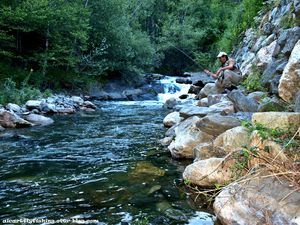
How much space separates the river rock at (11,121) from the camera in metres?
10.4

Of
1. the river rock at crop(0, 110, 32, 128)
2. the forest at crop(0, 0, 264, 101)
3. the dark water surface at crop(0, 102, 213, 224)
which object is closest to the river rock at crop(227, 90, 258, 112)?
the dark water surface at crop(0, 102, 213, 224)

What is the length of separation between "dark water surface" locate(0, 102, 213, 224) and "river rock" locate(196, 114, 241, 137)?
81cm

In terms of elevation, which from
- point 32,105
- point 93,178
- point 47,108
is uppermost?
point 93,178

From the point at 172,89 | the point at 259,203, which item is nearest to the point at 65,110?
the point at 172,89

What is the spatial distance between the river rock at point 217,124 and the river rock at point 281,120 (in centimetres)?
148

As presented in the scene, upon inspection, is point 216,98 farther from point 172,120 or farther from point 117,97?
point 117,97

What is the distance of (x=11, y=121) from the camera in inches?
411

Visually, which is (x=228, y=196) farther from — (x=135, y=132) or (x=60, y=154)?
(x=135, y=132)

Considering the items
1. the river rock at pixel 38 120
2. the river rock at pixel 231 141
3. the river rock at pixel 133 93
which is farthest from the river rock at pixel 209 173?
the river rock at pixel 133 93

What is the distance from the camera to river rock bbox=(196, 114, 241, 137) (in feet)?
20.5

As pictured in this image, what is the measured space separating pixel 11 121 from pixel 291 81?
7.96m

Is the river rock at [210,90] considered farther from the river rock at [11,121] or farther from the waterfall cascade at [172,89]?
the waterfall cascade at [172,89]

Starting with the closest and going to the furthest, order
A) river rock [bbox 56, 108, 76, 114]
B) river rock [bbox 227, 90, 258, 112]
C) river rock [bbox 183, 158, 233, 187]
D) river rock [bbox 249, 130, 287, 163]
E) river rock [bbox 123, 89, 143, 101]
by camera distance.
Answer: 1. river rock [bbox 249, 130, 287, 163]
2. river rock [bbox 183, 158, 233, 187]
3. river rock [bbox 227, 90, 258, 112]
4. river rock [bbox 56, 108, 76, 114]
5. river rock [bbox 123, 89, 143, 101]

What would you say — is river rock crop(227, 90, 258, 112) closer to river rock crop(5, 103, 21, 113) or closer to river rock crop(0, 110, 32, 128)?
river rock crop(0, 110, 32, 128)
